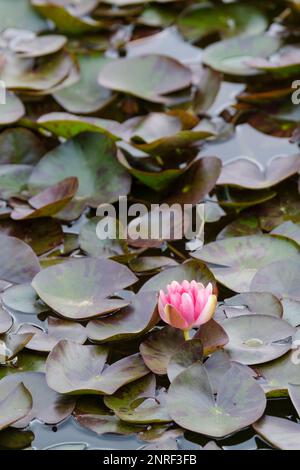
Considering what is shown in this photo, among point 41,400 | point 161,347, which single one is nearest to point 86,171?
point 161,347

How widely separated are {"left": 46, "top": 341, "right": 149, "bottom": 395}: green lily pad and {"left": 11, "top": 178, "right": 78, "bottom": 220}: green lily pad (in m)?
0.50

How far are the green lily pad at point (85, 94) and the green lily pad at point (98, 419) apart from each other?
1.19 meters

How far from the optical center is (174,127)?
2.55m

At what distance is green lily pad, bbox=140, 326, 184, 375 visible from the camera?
5.91 ft

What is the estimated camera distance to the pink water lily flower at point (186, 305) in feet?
5.86

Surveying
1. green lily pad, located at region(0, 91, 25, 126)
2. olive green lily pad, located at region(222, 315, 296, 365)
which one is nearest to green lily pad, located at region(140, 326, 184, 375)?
olive green lily pad, located at region(222, 315, 296, 365)

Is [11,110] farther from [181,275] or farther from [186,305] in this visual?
[186,305]

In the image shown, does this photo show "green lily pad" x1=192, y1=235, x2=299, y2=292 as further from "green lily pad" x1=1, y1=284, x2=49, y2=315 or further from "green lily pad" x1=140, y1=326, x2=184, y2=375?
"green lily pad" x1=1, y1=284, x2=49, y2=315

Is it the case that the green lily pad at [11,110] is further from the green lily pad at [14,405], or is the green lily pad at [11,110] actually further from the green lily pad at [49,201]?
the green lily pad at [14,405]

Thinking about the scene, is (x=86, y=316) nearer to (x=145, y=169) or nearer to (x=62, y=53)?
(x=145, y=169)

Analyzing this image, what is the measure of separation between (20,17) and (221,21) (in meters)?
0.75

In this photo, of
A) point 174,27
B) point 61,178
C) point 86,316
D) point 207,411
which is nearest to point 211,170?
point 61,178

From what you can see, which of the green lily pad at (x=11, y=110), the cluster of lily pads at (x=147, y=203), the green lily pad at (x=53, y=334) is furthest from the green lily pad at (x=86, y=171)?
the green lily pad at (x=53, y=334)

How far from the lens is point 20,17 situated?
3.18m
